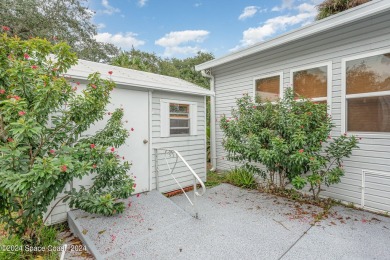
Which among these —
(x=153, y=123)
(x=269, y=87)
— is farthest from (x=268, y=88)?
(x=153, y=123)

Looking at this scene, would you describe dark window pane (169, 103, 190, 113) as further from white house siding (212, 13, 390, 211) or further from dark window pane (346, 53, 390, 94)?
dark window pane (346, 53, 390, 94)

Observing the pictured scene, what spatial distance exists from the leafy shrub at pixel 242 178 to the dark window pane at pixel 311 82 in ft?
7.46

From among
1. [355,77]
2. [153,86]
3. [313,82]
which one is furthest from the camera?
[313,82]

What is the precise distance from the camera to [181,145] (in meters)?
5.04

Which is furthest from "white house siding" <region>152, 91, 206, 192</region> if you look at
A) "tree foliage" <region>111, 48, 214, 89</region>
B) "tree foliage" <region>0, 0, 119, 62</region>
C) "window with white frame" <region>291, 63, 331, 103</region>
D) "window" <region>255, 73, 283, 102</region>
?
"tree foliage" <region>111, 48, 214, 89</region>

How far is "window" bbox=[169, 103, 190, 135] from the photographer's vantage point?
4891mm

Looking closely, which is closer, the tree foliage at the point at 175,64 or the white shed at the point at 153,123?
the white shed at the point at 153,123

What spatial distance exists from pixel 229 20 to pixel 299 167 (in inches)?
271

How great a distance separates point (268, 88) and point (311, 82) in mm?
991

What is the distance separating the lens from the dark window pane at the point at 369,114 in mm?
3551

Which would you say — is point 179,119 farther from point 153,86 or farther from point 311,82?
point 311,82

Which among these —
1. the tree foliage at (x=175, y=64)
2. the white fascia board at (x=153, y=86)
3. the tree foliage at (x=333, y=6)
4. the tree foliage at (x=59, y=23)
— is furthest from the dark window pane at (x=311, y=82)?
the tree foliage at (x=175, y=64)

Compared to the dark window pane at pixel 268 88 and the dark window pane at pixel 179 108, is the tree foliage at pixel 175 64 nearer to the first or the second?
the dark window pane at pixel 268 88

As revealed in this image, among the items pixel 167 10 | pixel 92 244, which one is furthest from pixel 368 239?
pixel 167 10
